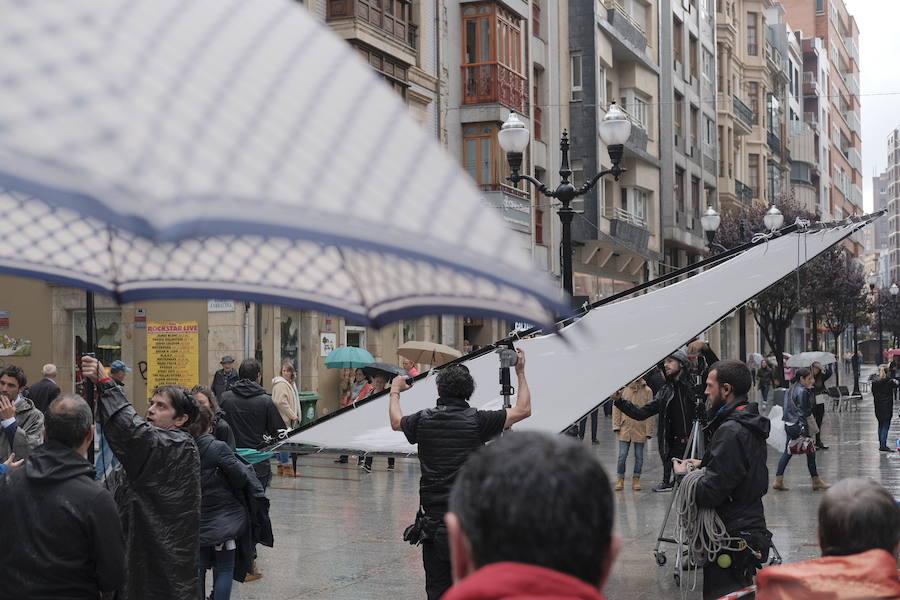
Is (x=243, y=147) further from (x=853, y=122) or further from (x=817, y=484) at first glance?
(x=853, y=122)

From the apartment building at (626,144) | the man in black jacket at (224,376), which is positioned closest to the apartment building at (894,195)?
the apartment building at (626,144)

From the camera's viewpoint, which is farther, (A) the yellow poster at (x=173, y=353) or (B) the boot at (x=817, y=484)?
(A) the yellow poster at (x=173, y=353)

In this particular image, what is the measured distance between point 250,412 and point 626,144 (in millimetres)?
28714

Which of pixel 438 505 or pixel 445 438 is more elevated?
pixel 445 438

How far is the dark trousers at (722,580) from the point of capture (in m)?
6.14

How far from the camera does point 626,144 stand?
123 ft

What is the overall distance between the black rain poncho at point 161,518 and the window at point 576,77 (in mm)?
32038

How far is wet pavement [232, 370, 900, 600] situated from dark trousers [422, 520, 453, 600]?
8.26 feet

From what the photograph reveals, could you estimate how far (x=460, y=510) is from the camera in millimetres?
1793

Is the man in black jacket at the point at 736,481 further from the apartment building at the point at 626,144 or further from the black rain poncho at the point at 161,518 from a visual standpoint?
the apartment building at the point at 626,144

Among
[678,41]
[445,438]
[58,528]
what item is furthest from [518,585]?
[678,41]

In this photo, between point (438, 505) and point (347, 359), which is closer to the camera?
point (438, 505)

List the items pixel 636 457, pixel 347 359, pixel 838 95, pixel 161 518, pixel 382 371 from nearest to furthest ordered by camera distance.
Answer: pixel 161 518, pixel 636 457, pixel 382 371, pixel 347 359, pixel 838 95

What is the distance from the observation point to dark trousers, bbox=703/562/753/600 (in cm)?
614
